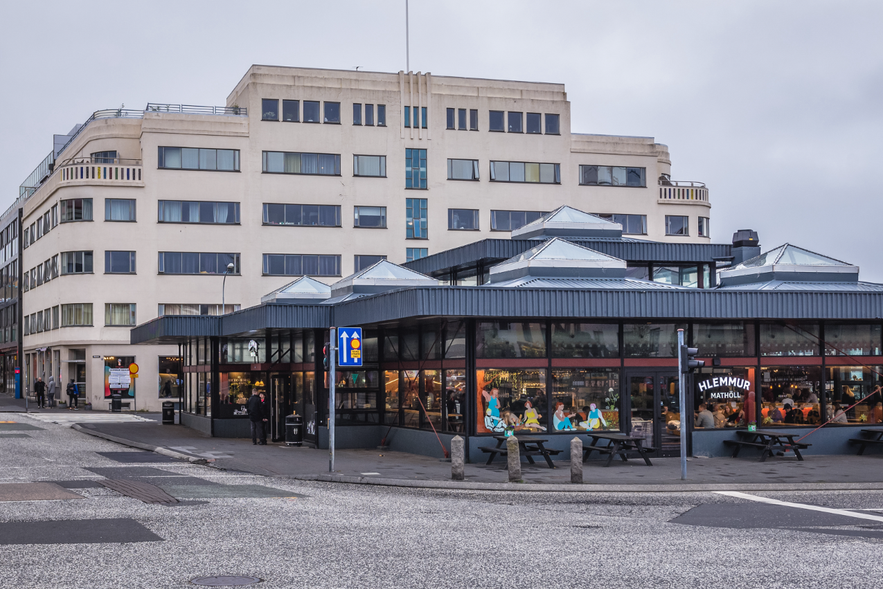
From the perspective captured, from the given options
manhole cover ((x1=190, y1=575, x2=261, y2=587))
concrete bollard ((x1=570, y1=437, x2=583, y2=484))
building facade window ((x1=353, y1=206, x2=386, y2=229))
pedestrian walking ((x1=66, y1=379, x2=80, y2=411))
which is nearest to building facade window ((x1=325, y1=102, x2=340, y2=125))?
building facade window ((x1=353, y1=206, x2=386, y2=229))

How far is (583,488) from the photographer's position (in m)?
19.7

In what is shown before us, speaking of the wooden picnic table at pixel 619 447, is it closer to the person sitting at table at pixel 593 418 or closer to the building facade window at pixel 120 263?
the person sitting at table at pixel 593 418

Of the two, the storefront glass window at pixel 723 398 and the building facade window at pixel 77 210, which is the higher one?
the building facade window at pixel 77 210

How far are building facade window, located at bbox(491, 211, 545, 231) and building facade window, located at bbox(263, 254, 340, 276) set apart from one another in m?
10.5

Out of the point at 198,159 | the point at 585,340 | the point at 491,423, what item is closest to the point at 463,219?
the point at 198,159

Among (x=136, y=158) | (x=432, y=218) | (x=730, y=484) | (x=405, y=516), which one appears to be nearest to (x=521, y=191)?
(x=432, y=218)

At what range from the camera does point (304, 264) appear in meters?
63.8

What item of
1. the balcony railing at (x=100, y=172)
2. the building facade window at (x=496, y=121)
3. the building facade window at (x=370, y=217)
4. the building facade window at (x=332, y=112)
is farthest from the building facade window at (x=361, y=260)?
the balcony railing at (x=100, y=172)

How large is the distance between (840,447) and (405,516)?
15.8 metres

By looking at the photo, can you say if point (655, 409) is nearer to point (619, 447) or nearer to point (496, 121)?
point (619, 447)

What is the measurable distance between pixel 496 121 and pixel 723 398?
1713 inches

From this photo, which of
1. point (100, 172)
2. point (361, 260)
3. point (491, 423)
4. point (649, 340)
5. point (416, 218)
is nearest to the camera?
point (491, 423)

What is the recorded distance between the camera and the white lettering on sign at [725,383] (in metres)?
26.1

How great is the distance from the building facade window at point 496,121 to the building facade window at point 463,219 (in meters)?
5.54
